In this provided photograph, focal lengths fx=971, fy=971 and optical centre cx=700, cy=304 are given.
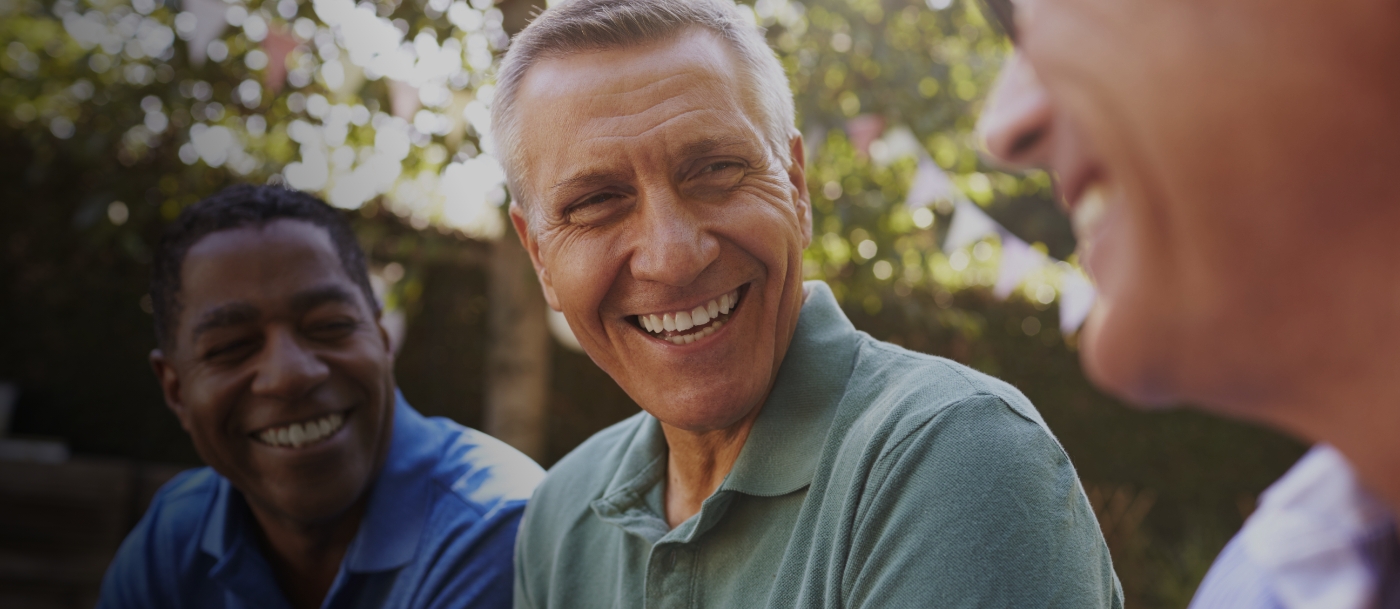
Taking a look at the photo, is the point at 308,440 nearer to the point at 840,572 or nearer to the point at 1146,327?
the point at 840,572

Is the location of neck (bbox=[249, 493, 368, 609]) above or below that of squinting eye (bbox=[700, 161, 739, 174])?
below

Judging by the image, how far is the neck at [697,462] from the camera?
67.7 inches

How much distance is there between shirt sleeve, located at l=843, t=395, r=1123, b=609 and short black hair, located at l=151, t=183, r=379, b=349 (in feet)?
5.48

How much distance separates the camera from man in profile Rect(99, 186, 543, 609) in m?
2.29

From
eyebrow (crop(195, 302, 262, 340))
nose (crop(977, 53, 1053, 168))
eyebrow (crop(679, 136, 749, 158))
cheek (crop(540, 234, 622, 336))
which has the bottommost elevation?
eyebrow (crop(195, 302, 262, 340))

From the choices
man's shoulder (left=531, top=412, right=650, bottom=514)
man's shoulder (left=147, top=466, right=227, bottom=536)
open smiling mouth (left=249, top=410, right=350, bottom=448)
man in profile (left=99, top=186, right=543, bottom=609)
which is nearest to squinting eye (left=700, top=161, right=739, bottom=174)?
man's shoulder (left=531, top=412, right=650, bottom=514)

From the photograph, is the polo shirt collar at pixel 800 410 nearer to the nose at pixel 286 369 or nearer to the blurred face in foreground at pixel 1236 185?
the blurred face in foreground at pixel 1236 185

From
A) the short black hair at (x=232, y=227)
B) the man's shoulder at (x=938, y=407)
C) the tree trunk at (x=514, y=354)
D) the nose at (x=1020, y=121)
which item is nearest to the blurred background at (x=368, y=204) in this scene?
the tree trunk at (x=514, y=354)

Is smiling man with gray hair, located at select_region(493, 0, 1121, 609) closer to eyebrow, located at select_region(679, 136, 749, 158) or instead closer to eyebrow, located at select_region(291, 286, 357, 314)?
eyebrow, located at select_region(679, 136, 749, 158)

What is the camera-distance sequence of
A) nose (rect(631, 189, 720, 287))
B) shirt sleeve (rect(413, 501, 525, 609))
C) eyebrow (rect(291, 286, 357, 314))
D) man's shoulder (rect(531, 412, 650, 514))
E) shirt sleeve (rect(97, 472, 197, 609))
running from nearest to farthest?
nose (rect(631, 189, 720, 287)) → man's shoulder (rect(531, 412, 650, 514)) → shirt sleeve (rect(413, 501, 525, 609)) → eyebrow (rect(291, 286, 357, 314)) → shirt sleeve (rect(97, 472, 197, 609))

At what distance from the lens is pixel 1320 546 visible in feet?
2.04

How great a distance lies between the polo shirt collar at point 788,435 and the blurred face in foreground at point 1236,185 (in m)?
0.97

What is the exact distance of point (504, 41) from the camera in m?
3.96

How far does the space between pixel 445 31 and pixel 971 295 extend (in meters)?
5.11
